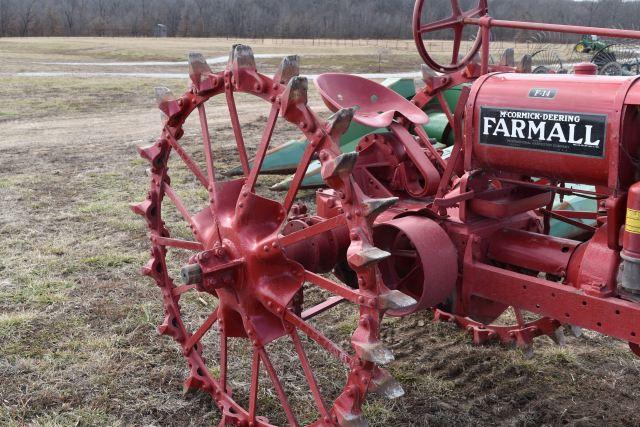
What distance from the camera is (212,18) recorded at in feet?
197

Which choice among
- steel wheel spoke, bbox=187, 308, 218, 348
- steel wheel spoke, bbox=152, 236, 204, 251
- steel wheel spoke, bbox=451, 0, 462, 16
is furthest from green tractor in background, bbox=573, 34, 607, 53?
steel wheel spoke, bbox=187, 308, 218, 348

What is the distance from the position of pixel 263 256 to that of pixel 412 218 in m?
0.63

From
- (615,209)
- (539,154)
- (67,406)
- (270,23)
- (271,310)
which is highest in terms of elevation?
(270,23)

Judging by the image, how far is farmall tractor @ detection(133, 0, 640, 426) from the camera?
2.27 meters

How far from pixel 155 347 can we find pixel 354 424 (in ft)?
5.75

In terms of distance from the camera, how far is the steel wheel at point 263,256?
223 cm

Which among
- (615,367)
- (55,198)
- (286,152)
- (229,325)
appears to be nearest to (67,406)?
(229,325)

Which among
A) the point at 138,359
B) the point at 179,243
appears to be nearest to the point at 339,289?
the point at 179,243

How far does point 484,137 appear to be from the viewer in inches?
104

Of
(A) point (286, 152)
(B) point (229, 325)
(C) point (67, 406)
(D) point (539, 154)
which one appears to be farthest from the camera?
(A) point (286, 152)

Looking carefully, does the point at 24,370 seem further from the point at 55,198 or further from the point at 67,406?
the point at 55,198

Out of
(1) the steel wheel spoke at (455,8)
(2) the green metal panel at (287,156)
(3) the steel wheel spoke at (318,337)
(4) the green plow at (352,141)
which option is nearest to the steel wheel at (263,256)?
(3) the steel wheel spoke at (318,337)

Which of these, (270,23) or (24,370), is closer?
(24,370)

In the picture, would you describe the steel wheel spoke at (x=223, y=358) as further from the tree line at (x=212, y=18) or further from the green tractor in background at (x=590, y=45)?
the tree line at (x=212, y=18)
